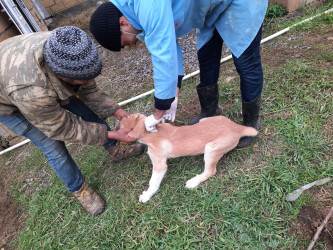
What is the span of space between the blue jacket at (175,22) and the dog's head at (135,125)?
643 mm

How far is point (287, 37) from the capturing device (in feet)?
14.5

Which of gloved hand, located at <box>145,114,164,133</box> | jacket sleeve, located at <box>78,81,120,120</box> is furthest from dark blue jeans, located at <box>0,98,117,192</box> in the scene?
gloved hand, located at <box>145,114,164,133</box>

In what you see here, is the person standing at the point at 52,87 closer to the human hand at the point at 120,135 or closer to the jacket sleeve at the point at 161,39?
the human hand at the point at 120,135

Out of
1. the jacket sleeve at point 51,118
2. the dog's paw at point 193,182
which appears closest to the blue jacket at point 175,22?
the jacket sleeve at point 51,118

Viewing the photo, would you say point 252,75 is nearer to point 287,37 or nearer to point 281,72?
point 281,72

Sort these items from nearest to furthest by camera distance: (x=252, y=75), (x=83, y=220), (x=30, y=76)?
(x=30, y=76) → (x=252, y=75) → (x=83, y=220)

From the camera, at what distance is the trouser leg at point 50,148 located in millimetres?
2441

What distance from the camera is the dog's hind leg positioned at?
8.55ft

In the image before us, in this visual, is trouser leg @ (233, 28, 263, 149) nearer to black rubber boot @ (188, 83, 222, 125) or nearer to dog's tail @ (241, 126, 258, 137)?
dog's tail @ (241, 126, 258, 137)

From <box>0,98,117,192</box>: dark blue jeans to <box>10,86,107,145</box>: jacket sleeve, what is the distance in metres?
0.31

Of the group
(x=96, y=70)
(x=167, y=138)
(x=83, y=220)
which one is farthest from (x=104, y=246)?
(x=96, y=70)

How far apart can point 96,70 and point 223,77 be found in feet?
8.59

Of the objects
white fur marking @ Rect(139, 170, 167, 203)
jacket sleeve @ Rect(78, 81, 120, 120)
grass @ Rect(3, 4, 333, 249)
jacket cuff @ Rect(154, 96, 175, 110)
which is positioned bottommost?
grass @ Rect(3, 4, 333, 249)

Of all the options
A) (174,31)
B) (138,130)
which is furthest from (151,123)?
(174,31)
